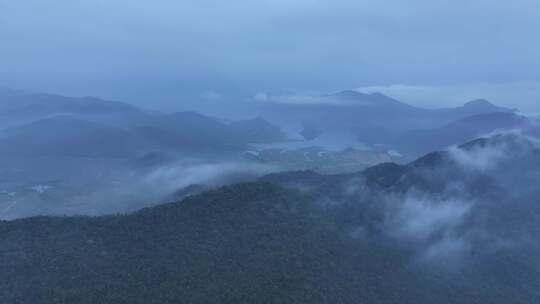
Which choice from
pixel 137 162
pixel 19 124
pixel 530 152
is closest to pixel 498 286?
pixel 530 152

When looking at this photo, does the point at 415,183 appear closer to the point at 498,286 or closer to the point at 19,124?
the point at 498,286

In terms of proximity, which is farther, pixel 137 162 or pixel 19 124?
pixel 19 124

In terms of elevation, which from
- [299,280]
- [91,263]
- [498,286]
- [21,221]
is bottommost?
[498,286]

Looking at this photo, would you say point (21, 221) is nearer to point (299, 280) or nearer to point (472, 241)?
point (299, 280)

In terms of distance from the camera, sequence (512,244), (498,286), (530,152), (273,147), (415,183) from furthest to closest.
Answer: (273,147) < (530,152) < (415,183) < (512,244) < (498,286)

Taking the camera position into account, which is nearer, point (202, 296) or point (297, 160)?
point (202, 296)

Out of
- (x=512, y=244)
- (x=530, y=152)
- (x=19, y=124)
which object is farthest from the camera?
(x=19, y=124)

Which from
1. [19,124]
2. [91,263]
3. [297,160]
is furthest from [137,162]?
[91,263]

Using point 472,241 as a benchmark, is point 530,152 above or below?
above

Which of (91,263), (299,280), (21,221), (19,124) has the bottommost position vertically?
(299,280)
